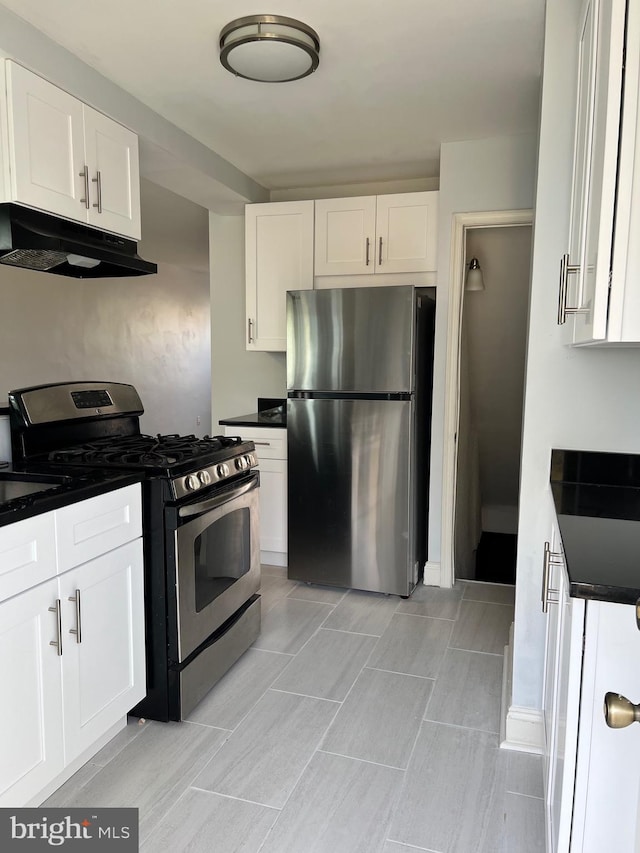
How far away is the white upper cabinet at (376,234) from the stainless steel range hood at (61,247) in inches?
50.0

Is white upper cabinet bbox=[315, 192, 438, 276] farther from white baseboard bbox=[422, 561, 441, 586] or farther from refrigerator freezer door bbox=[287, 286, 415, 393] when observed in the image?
white baseboard bbox=[422, 561, 441, 586]

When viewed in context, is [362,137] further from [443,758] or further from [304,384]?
[443,758]

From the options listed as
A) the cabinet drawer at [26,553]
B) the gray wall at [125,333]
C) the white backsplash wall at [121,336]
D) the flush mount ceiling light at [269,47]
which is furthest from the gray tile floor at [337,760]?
the gray wall at [125,333]

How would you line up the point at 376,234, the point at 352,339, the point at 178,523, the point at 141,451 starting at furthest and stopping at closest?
the point at 376,234 < the point at 352,339 < the point at 141,451 < the point at 178,523

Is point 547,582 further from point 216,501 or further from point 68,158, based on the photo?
point 68,158

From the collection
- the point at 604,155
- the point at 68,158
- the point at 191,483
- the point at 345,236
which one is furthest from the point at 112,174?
the point at 604,155

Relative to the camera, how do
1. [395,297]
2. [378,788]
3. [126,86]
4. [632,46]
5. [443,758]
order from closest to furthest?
[632,46], [378,788], [443,758], [126,86], [395,297]

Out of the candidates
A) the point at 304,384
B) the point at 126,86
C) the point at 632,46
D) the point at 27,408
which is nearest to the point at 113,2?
the point at 126,86

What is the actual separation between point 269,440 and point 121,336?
369cm

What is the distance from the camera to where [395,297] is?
3.11 metres

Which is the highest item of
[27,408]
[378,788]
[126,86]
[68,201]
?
[126,86]

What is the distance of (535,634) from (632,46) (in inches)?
64.8

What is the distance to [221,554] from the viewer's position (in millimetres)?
2398

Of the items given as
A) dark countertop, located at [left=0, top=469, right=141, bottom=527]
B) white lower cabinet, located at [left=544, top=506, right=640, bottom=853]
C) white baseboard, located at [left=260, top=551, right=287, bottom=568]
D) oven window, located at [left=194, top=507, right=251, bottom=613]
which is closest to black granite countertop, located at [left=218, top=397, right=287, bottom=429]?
white baseboard, located at [left=260, top=551, right=287, bottom=568]
